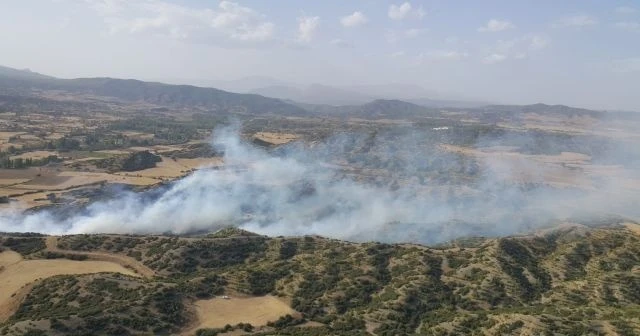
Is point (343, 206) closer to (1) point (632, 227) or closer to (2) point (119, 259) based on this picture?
(1) point (632, 227)

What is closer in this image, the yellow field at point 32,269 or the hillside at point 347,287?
the hillside at point 347,287

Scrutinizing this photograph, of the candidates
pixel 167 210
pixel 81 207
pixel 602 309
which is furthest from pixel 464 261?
pixel 81 207

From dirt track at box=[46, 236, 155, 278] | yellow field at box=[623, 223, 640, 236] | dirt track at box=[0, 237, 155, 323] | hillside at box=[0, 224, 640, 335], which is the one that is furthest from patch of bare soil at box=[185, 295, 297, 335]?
yellow field at box=[623, 223, 640, 236]

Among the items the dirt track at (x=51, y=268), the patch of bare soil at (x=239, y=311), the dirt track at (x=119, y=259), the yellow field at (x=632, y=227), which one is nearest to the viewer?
the patch of bare soil at (x=239, y=311)

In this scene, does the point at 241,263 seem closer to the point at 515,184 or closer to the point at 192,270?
the point at 192,270

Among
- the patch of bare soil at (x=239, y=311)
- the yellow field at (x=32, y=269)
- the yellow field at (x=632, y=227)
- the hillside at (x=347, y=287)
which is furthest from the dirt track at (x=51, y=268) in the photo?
the yellow field at (x=632, y=227)

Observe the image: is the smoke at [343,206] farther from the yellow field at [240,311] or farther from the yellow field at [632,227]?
the yellow field at [240,311]
